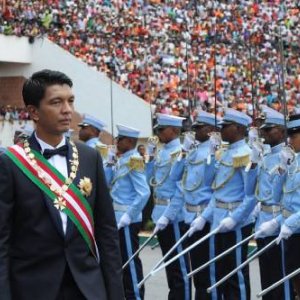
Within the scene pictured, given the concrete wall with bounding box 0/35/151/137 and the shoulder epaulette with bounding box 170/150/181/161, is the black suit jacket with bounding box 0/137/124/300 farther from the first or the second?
the concrete wall with bounding box 0/35/151/137

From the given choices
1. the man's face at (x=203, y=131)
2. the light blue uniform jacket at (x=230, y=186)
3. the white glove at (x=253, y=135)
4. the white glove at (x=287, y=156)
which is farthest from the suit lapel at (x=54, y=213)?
the man's face at (x=203, y=131)

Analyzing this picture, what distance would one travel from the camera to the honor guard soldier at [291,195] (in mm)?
6699

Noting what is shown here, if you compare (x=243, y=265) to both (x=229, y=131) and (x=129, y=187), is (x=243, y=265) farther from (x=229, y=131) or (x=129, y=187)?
(x=129, y=187)

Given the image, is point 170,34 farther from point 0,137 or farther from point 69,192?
point 69,192

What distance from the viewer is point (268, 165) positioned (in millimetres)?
7219

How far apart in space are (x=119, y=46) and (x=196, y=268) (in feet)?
61.2

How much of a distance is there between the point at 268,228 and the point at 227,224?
540 mm

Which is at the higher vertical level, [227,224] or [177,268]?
[227,224]

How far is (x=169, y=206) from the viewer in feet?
27.7

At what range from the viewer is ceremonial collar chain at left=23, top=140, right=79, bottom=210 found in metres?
4.17

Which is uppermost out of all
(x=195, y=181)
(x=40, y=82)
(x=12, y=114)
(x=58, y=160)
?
(x=40, y=82)

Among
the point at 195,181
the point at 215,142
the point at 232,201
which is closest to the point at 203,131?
the point at 215,142

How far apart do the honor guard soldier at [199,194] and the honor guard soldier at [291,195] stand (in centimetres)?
116

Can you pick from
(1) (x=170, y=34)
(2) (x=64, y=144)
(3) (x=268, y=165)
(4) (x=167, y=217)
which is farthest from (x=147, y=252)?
(1) (x=170, y=34)
